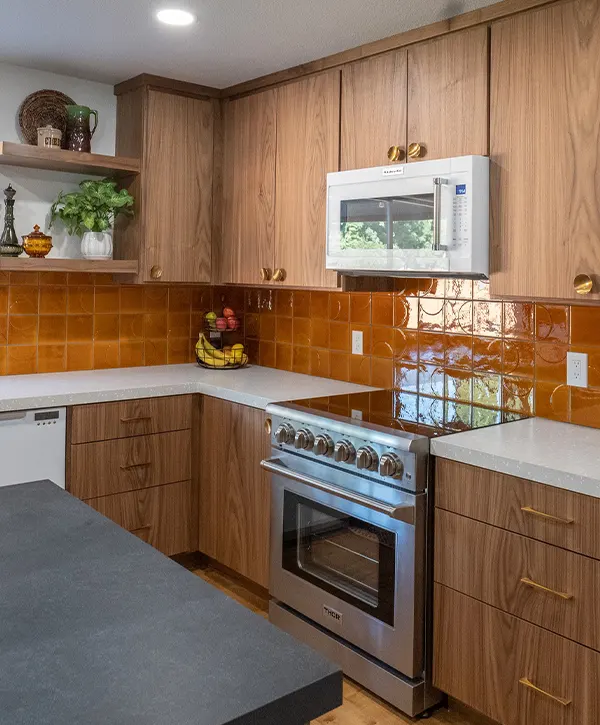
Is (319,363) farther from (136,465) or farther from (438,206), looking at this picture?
(438,206)

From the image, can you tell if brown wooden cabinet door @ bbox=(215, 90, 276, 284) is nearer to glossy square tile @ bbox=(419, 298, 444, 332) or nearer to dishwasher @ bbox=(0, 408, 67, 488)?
glossy square tile @ bbox=(419, 298, 444, 332)

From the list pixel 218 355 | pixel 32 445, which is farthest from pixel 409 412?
pixel 32 445

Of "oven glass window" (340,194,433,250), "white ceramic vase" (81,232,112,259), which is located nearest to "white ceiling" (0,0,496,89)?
"oven glass window" (340,194,433,250)

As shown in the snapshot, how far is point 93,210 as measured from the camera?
3.39 metres

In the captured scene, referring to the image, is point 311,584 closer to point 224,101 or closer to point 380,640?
point 380,640

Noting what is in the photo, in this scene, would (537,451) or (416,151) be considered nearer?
(537,451)

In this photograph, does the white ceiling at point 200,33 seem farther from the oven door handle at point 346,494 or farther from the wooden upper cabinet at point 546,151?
the oven door handle at point 346,494

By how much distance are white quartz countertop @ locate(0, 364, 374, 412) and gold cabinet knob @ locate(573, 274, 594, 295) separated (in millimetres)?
1174

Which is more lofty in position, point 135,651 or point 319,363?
point 319,363

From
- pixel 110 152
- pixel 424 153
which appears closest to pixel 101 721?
pixel 424 153

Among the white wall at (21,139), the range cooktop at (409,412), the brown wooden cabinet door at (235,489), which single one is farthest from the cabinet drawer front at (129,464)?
the white wall at (21,139)

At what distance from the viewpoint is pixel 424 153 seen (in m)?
2.63

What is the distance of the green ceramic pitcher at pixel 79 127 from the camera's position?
131 inches

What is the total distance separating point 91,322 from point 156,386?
68 cm
